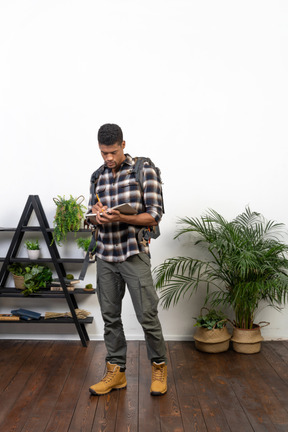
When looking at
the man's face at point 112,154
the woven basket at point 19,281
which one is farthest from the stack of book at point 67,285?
the man's face at point 112,154

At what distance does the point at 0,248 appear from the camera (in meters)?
3.98

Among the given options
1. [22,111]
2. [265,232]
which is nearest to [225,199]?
[265,232]

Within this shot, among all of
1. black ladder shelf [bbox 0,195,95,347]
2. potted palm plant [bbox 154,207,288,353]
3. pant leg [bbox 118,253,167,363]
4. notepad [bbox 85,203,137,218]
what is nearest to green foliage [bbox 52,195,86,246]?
black ladder shelf [bbox 0,195,95,347]

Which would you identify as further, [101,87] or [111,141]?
[101,87]

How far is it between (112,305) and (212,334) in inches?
41.8

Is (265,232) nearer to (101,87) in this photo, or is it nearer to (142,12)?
(101,87)

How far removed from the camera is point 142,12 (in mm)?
3801

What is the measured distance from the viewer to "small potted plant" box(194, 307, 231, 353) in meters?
3.57

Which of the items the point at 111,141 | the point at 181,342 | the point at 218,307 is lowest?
the point at 181,342

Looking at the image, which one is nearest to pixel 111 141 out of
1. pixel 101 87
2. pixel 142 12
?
pixel 101 87

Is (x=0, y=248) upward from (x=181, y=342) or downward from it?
upward

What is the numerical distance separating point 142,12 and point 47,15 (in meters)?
0.75

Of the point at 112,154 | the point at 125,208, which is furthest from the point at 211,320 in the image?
the point at 112,154

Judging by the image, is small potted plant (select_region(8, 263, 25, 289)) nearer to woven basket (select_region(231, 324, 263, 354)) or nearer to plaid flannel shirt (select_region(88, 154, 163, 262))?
plaid flannel shirt (select_region(88, 154, 163, 262))
